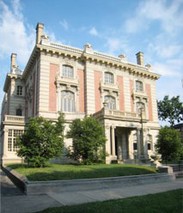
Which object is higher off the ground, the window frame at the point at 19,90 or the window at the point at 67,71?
the window at the point at 67,71

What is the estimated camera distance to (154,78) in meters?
35.5

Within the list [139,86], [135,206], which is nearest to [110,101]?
[139,86]

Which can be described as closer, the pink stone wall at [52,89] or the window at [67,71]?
the pink stone wall at [52,89]

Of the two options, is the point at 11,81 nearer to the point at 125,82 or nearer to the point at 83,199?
the point at 125,82

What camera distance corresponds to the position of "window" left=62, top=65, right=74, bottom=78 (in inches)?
1105

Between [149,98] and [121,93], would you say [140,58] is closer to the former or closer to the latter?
[149,98]

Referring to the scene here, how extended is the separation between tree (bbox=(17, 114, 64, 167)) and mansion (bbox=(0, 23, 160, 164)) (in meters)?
7.28

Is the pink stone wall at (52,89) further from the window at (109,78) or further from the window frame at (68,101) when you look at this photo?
the window at (109,78)

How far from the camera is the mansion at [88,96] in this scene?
25.2 meters

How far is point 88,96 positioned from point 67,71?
423 centimetres

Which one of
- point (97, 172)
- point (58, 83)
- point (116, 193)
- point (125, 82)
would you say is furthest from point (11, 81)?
point (116, 193)

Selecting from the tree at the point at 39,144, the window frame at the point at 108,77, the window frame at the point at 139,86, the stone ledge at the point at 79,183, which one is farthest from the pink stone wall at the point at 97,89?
the stone ledge at the point at 79,183

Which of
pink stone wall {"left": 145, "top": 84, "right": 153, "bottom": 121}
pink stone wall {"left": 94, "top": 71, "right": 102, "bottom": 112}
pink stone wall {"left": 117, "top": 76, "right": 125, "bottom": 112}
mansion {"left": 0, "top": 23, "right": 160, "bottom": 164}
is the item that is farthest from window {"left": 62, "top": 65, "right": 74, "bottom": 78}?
pink stone wall {"left": 145, "top": 84, "right": 153, "bottom": 121}

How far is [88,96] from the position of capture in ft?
91.8
